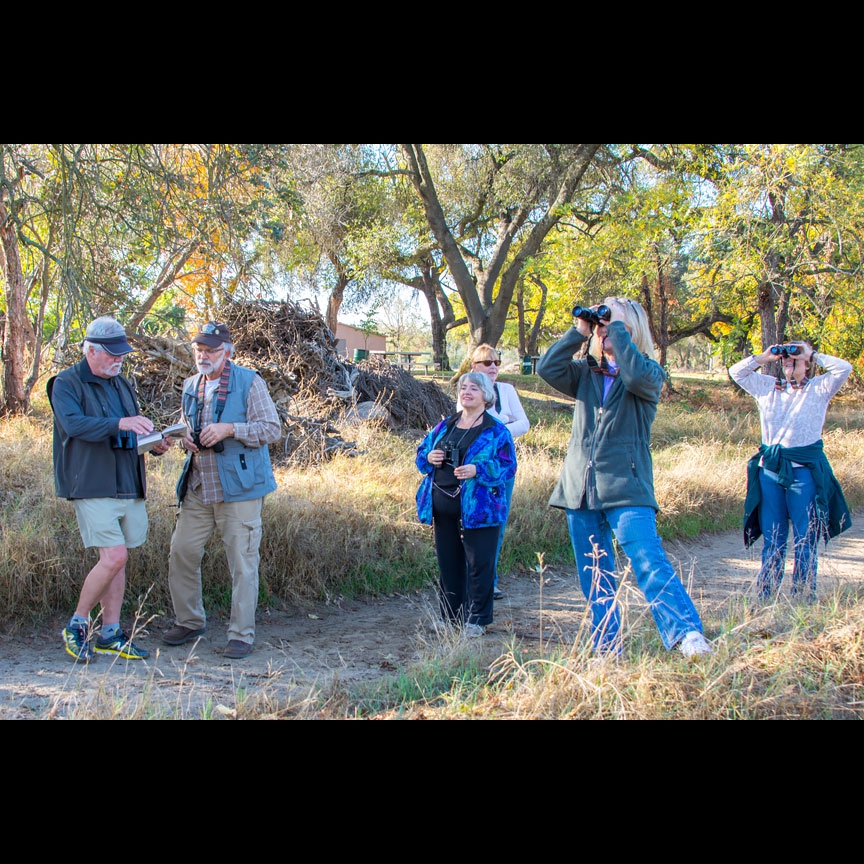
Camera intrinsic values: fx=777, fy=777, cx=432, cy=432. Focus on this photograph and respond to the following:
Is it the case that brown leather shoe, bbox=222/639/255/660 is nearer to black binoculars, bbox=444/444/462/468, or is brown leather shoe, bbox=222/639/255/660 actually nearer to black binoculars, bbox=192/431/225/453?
black binoculars, bbox=192/431/225/453

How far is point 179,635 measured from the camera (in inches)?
198

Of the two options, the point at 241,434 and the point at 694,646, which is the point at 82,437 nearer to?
the point at 241,434

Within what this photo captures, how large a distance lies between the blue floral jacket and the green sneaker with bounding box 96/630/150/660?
1.91 meters

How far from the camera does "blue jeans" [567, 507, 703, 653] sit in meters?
3.95

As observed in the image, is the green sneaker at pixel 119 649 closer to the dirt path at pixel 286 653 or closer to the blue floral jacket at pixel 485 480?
the dirt path at pixel 286 653

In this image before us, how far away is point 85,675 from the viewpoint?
14.4 feet

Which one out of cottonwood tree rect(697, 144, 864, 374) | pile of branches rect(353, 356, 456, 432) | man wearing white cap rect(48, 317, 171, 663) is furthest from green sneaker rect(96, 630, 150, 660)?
cottonwood tree rect(697, 144, 864, 374)

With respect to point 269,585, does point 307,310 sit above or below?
above

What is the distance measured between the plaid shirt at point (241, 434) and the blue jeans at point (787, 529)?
11.4 feet

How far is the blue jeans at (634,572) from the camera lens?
3945 millimetres

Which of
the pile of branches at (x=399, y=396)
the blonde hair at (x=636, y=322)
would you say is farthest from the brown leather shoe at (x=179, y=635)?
the pile of branches at (x=399, y=396)
